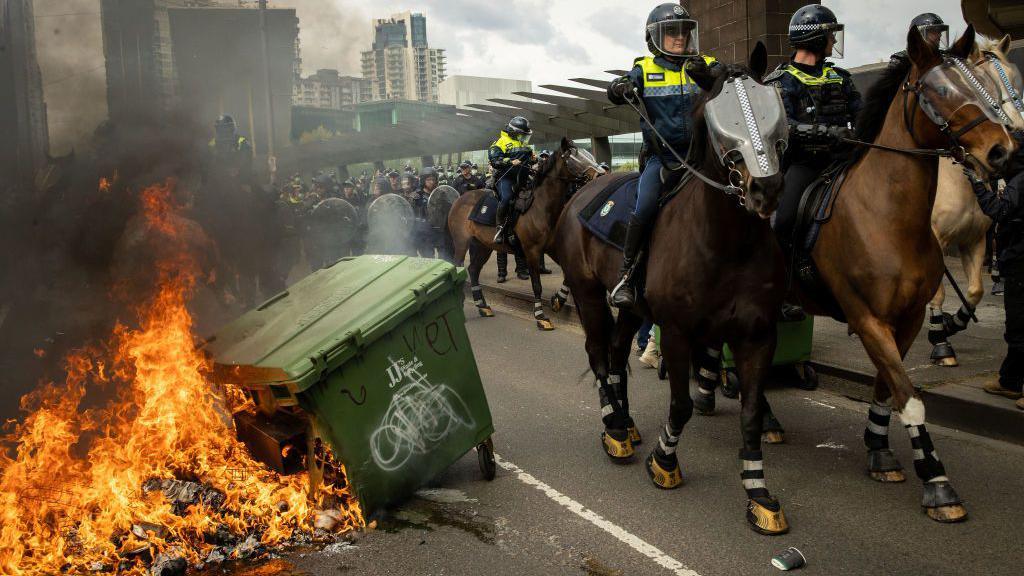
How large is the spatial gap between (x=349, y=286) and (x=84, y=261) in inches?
66.2

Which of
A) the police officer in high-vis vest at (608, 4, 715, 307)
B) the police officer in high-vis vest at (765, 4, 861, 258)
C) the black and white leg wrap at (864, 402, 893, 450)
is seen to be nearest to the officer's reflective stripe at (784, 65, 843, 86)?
the police officer in high-vis vest at (765, 4, 861, 258)

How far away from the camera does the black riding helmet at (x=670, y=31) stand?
224 inches

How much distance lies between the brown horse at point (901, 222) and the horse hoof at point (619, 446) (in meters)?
1.57

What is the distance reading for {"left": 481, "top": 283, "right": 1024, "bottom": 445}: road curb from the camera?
626 centimetres

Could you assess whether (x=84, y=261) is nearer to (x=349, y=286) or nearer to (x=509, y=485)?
(x=349, y=286)

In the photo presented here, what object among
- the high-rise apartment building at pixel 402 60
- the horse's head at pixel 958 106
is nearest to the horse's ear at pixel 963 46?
the horse's head at pixel 958 106

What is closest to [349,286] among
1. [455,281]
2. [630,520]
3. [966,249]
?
[455,281]

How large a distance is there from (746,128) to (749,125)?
22 millimetres

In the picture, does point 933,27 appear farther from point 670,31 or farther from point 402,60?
point 402,60

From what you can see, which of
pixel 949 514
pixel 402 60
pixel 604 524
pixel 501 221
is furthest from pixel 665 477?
pixel 402 60

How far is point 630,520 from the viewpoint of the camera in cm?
507

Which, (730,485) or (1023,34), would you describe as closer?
(730,485)

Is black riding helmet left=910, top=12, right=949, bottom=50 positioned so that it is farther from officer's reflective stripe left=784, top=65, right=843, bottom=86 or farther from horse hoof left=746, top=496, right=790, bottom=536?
horse hoof left=746, top=496, right=790, bottom=536

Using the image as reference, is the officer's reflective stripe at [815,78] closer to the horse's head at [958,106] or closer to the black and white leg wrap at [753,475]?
the horse's head at [958,106]
